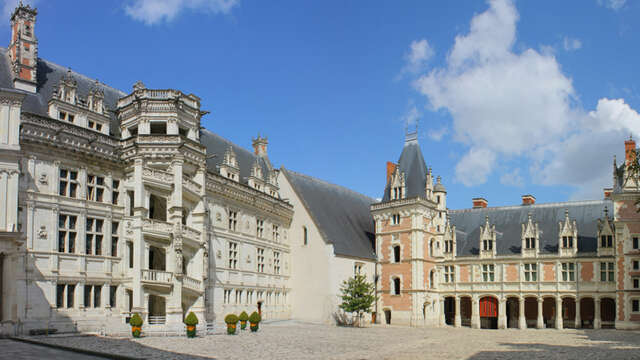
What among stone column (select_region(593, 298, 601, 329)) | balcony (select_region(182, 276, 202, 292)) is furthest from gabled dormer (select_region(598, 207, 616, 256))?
balcony (select_region(182, 276, 202, 292))

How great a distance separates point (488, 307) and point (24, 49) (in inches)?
1496

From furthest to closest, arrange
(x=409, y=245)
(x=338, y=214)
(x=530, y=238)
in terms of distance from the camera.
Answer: (x=338, y=214)
(x=530, y=238)
(x=409, y=245)

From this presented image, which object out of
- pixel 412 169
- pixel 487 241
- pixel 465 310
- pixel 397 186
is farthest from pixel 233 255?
pixel 465 310

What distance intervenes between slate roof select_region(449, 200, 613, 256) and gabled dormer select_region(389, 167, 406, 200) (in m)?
7.44

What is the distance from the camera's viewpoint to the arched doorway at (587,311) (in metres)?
44.3

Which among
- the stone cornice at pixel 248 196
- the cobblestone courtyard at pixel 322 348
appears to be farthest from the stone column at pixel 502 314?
the cobblestone courtyard at pixel 322 348

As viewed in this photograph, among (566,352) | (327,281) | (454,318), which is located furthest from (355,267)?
(566,352)

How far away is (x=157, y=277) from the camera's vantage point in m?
27.1

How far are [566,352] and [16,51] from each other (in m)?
27.2

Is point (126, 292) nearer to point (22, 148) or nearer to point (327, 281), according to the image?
point (22, 148)

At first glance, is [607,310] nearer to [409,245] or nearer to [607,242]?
[607,242]

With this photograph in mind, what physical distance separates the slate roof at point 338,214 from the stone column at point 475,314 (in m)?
8.93

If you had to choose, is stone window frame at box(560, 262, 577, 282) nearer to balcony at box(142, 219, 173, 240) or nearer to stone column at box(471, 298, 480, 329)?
stone column at box(471, 298, 480, 329)

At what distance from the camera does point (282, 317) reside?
134 ft
